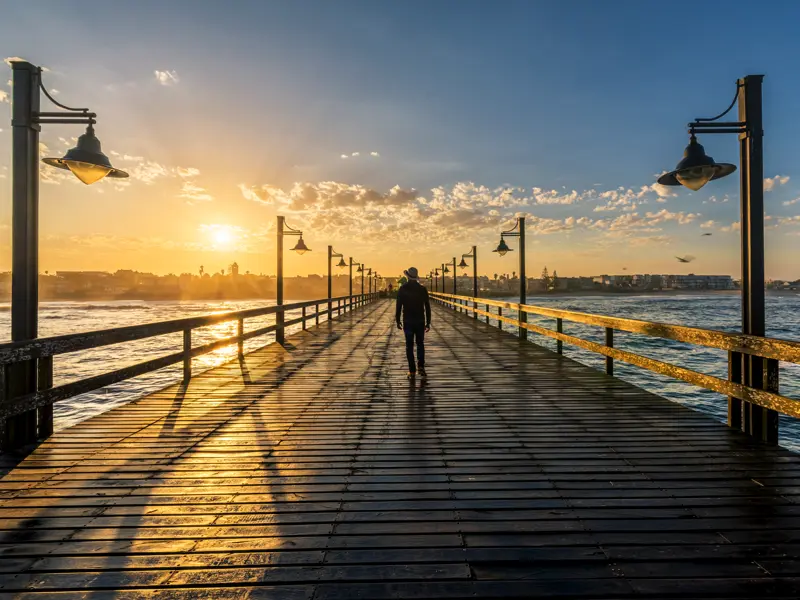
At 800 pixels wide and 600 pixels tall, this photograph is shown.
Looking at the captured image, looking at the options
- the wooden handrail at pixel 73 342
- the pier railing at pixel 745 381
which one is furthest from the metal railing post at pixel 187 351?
the pier railing at pixel 745 381

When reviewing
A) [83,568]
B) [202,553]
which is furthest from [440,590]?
[83,568]

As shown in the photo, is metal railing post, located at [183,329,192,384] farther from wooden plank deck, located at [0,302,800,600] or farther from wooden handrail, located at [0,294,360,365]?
wooden plank deck, located at [0,302,800,600]

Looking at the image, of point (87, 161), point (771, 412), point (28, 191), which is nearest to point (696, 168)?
point (771, 412)

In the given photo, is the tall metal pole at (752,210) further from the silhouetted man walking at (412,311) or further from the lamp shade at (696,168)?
the silhouetted man walking at (412,311)

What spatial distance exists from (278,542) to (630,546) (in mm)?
2065

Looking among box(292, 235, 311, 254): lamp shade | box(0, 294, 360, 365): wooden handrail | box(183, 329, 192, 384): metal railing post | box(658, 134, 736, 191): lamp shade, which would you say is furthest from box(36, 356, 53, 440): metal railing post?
box(292, 235, 311, 254): lamp shade

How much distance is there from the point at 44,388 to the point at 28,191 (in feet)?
6.71

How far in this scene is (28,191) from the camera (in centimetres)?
467

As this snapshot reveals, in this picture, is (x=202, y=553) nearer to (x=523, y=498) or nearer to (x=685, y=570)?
(x=523, y=498)

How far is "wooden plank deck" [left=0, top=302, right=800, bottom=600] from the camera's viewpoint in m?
2.34

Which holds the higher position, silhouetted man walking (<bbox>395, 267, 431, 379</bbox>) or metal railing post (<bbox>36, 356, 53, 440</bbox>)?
silhouetted man walking (<bbox>395, 267, 431, 379</bbox>)

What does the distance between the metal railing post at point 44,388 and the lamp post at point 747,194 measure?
700 centimetres

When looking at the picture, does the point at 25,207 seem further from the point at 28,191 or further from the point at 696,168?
the point at 696,168

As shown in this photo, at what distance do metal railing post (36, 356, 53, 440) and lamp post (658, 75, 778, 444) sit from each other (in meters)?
7.00
